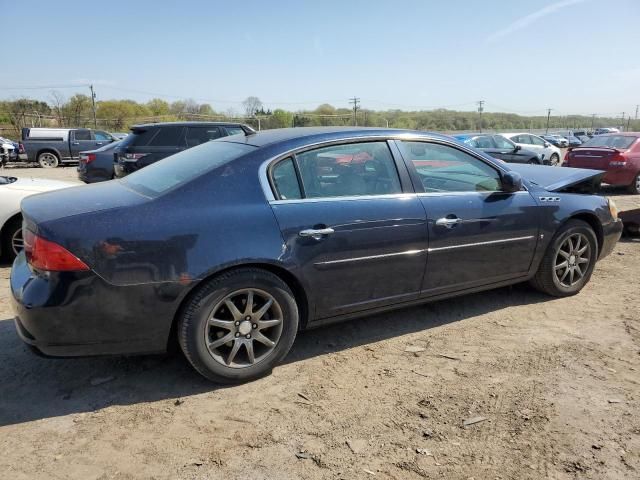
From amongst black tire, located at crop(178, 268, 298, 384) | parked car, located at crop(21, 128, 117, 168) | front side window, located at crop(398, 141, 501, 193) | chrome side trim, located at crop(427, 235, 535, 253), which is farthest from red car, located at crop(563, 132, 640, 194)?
parked car, located at crop(21, 128, 117, 168)

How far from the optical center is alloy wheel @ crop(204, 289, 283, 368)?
2.99 metres

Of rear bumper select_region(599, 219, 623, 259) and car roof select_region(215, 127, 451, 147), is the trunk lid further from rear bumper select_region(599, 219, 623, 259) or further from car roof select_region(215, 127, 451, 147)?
car roof select_region(215, 127, 451, 147)

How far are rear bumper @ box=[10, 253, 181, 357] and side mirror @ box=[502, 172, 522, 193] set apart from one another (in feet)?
9.08

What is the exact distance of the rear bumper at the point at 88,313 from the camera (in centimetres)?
266

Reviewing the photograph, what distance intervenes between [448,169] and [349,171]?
1.00 meters

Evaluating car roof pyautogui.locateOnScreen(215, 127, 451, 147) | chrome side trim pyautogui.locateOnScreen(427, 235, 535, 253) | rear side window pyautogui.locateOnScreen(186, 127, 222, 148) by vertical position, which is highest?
rear side window pyautogui.locateOnScreen(186, 127, 222, 148)

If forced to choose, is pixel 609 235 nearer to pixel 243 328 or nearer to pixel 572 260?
pixel 572 260

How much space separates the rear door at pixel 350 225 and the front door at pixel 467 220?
0.50 ft

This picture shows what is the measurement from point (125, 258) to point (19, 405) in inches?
43.4

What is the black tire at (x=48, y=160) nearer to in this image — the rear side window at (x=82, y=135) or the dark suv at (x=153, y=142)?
the rear side window at (x=82, y=135)

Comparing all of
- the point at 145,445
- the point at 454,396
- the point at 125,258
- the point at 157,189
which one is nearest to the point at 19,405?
the point at 145,445

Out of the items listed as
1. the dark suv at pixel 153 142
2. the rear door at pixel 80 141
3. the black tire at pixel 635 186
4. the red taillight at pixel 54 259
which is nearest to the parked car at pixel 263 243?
the red taillight at pixel 54 259

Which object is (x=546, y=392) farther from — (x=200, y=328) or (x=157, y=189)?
(x=157, y=189)

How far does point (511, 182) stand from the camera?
402 cm
